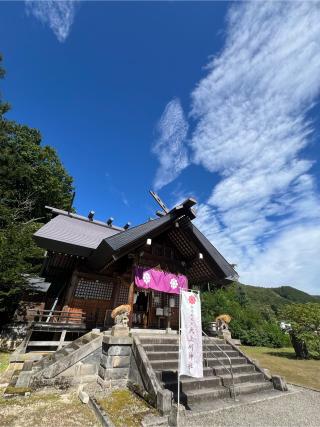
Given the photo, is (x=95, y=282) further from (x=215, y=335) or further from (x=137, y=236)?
(x=215, y=335)

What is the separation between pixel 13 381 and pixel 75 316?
15.7 ft

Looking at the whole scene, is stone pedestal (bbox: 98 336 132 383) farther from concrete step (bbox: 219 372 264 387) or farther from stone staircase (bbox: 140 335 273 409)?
concrete step (bbox: 219 372 264 387)

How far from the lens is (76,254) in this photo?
34.1 feet

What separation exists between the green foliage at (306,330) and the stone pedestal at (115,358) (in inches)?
548

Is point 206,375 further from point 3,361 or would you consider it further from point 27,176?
point 27,176

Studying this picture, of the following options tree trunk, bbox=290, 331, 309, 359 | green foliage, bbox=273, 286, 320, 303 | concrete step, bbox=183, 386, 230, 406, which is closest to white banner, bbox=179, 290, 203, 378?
concrete step, bbox=183, 386, 230, 406

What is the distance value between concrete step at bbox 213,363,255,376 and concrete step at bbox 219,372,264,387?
0.66 feet

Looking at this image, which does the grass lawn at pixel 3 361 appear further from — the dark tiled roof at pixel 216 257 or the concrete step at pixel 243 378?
the dark tiled roof at pixel 216 257

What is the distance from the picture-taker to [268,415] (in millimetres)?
5246

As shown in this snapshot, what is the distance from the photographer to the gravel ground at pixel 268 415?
15.6 ft

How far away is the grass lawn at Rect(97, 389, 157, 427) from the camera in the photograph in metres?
4.57

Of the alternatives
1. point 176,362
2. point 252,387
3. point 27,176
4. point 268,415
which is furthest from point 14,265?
point 27,176

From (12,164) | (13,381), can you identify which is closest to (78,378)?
(13,381)

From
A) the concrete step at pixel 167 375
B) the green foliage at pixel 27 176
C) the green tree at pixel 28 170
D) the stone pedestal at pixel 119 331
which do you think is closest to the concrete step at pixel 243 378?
the concrete step at pixel 167 375
